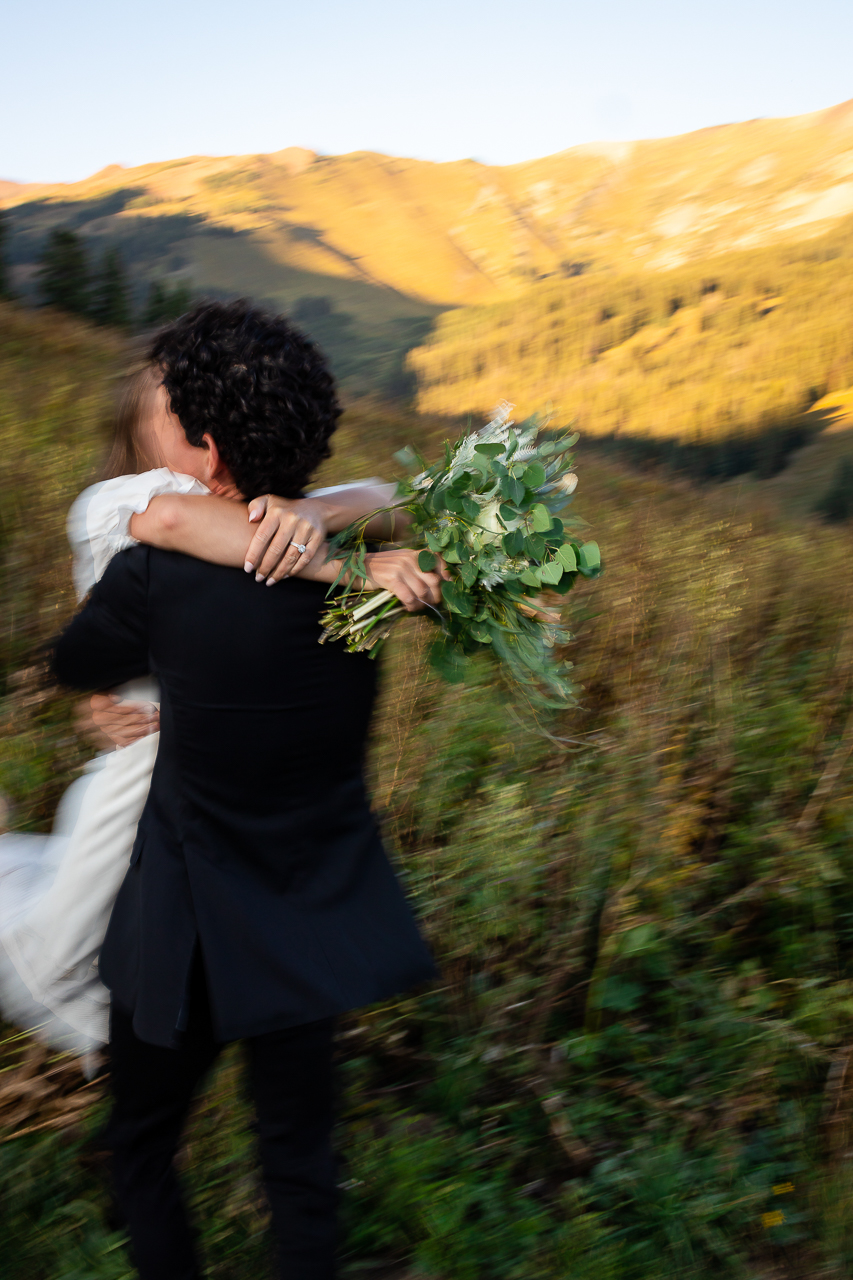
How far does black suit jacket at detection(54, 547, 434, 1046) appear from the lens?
1066 millimetres

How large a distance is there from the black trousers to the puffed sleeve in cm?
45

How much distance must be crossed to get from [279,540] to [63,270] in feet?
59.6

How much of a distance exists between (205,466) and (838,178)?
52410 millimetres

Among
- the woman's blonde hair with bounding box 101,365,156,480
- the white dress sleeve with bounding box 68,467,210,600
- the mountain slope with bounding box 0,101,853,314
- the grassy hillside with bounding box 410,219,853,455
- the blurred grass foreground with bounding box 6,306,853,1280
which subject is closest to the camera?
the white dress sleeve with bounding box 68,467,210,600

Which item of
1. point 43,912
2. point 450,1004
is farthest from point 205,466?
point 450,1004

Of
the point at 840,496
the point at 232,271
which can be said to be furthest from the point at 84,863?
the point at 232,271

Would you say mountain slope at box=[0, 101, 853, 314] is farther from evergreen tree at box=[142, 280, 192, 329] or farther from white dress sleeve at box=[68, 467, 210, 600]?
white dress sleeve at box=[68, 467, 210, 600]

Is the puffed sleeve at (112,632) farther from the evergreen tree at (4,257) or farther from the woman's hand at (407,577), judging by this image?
the evergreen tree at (4,257)

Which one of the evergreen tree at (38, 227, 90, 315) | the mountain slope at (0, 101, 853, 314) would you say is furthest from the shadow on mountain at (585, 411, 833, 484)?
the evergreen tree at (38, 227, 90, 315)

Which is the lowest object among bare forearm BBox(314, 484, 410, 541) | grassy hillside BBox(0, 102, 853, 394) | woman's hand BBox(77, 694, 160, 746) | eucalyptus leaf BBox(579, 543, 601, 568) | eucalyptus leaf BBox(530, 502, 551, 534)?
woman's hand BBox(77, 694, 160, 746)

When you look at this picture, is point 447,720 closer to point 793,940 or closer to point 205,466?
point 793,940

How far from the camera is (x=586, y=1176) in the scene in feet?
7.12

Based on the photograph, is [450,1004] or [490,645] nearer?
[490,645]

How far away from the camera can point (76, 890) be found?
1376mm
